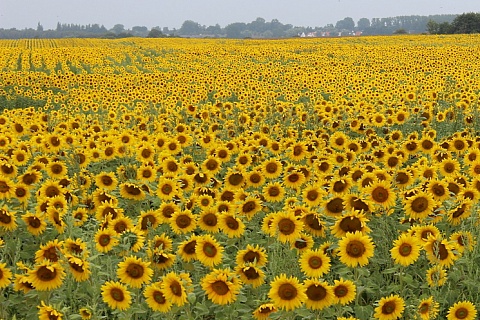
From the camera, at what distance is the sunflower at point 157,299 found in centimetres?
317

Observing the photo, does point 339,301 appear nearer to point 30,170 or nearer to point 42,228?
point 42,228

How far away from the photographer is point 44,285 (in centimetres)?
327

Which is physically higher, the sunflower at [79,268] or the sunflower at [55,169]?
the sunflower at [55,169]

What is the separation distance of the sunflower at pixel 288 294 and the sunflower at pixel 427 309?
80cm

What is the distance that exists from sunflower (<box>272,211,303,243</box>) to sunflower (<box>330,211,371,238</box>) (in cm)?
29

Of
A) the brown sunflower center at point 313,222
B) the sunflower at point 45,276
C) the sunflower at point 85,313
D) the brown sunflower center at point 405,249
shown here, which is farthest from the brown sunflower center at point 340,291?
the sunflower at point 45,276

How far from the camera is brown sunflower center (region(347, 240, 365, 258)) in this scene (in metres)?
3.48

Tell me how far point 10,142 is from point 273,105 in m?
4.97

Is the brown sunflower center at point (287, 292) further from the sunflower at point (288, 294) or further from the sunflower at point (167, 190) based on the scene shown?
the sunflower at point (167, 190)

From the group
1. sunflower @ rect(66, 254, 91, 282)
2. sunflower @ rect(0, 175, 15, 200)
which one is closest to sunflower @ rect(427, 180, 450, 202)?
sunflower @ rect(66, 254, 91, 282)

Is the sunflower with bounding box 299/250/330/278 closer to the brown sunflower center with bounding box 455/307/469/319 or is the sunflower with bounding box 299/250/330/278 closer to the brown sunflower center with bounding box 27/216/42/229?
the brown sunflower center with bounding box 455/307/469/319

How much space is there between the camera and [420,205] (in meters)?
4.19

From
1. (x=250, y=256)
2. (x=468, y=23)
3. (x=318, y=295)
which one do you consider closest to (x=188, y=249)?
(x=250, y=256)

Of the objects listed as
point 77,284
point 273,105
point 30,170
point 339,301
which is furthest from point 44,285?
point 273,105
